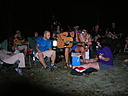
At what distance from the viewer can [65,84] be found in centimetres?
368

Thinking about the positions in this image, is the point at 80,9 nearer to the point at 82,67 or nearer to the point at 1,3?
the point at 1,3

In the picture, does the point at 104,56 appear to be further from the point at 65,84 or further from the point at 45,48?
the point at 45,48

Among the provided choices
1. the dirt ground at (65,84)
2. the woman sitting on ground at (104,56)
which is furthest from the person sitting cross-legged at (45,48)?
the woman sitting on ground at (104,56)

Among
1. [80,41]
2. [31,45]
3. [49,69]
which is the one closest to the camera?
[49,69]

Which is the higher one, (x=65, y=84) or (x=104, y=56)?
(x=104, y=56)

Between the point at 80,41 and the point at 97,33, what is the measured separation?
6.02ft

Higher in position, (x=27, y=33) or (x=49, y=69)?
(x=27, y=33)

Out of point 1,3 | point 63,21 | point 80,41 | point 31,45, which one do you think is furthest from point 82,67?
point 63,21

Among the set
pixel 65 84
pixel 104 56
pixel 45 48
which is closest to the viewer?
pixel 65 84

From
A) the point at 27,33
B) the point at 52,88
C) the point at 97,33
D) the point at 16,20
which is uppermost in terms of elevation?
the point at 16,20

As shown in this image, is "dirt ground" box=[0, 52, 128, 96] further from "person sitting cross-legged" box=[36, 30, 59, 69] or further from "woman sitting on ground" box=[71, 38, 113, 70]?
"person sitting cross-legged" box=[36, 30, 59, 69]

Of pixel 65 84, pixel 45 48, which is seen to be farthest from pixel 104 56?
pixel 45 48

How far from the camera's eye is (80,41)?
19.4 feet

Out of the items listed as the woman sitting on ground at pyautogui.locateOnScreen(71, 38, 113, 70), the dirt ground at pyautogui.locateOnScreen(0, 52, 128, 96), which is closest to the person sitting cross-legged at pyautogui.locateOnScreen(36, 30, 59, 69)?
the dirt ground at pyautogui.locateOnScreen(0, 52, 128, 96)
